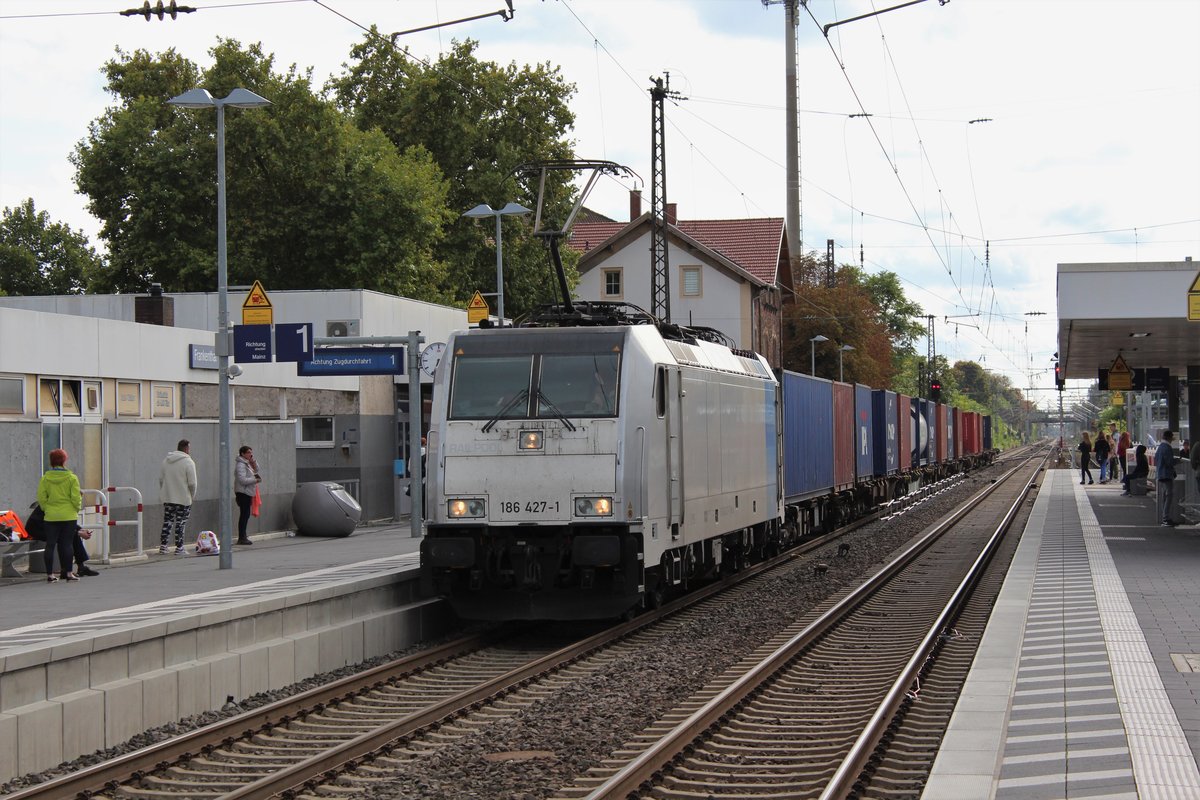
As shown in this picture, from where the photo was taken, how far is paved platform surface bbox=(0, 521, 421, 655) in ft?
37.7

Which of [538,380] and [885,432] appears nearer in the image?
[538,380]

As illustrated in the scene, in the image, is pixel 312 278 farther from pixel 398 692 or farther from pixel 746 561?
pixel 398 692

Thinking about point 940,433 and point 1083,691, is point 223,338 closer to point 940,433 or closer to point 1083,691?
point 1083,691

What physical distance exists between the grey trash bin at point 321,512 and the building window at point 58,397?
16.5 ft

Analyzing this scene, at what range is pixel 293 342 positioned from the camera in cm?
1889

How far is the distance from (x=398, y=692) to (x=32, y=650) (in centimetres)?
319

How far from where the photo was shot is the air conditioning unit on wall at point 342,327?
2797cm

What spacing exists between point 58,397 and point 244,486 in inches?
141

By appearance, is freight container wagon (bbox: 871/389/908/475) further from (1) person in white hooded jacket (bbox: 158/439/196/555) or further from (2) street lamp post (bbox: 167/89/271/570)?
(2) street lamp post (bbox: 167/89/271/570)

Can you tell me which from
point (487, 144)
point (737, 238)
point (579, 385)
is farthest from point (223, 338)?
point (737, 238)

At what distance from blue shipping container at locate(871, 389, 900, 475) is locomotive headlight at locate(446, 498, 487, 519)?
23.0 meters

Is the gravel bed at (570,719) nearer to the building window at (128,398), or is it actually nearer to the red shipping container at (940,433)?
the building window at (128,398)

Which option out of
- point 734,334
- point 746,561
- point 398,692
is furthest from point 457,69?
point 398,692

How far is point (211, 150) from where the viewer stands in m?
45.0
